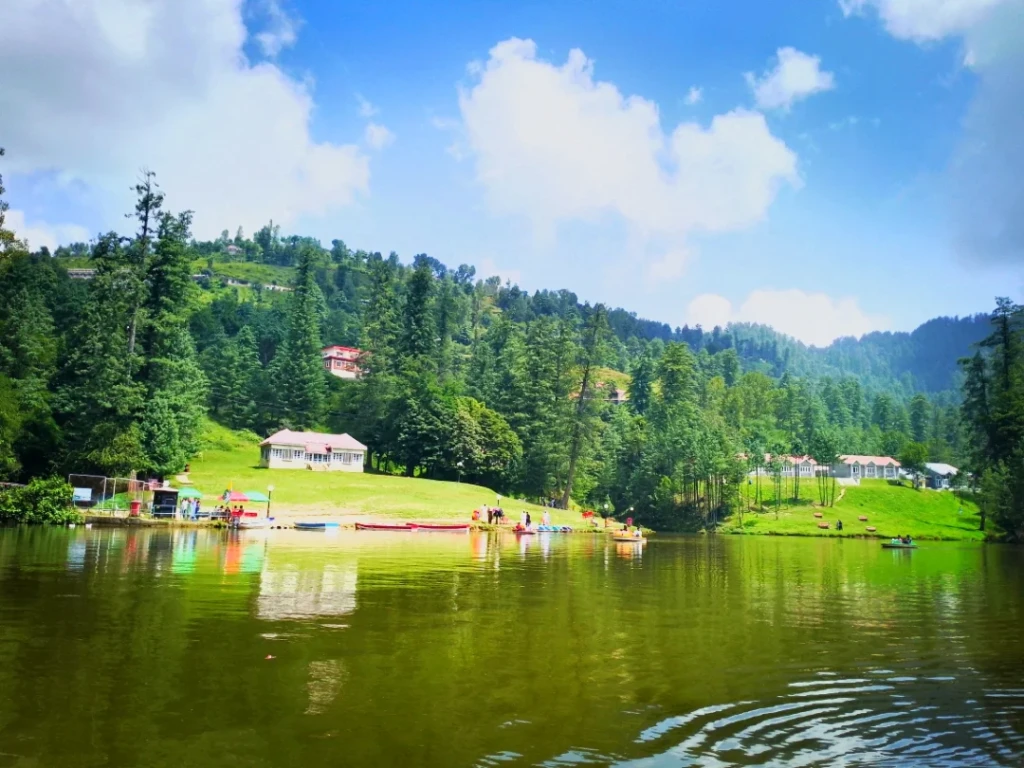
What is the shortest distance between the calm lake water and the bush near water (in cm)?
2124

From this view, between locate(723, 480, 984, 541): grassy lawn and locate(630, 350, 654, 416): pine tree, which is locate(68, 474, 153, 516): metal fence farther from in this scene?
locate(630, 350, 654, 416): pine tree

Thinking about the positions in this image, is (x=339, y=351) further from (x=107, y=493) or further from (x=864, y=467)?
(x=107, y=493)

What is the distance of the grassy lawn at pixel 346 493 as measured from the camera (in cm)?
6359

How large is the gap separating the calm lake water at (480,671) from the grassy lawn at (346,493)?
35573 mm

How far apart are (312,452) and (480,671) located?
78968mm

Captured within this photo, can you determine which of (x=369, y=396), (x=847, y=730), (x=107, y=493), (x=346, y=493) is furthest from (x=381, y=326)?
(x=847, y=730)

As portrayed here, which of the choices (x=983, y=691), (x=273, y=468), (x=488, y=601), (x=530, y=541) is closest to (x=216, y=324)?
(x=273, y=468)

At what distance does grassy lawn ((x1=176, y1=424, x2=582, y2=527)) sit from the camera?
6359cm

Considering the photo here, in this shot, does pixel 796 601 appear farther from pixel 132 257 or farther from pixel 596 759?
pixel 132 257

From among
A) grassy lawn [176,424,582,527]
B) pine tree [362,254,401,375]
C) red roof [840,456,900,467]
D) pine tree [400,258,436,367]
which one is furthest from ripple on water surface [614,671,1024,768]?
red roof [840,456,900,467]

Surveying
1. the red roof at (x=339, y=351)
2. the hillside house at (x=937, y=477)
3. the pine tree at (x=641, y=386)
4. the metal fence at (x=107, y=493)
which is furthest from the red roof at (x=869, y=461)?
the metal fence at (x=107, y=493)

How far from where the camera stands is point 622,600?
77.7ft

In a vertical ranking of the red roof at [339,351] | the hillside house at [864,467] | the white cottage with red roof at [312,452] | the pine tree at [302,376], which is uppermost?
the red roof at [339,351]

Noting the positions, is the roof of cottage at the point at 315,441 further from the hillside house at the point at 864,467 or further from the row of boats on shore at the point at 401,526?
the hillside house at the point at 864,467
